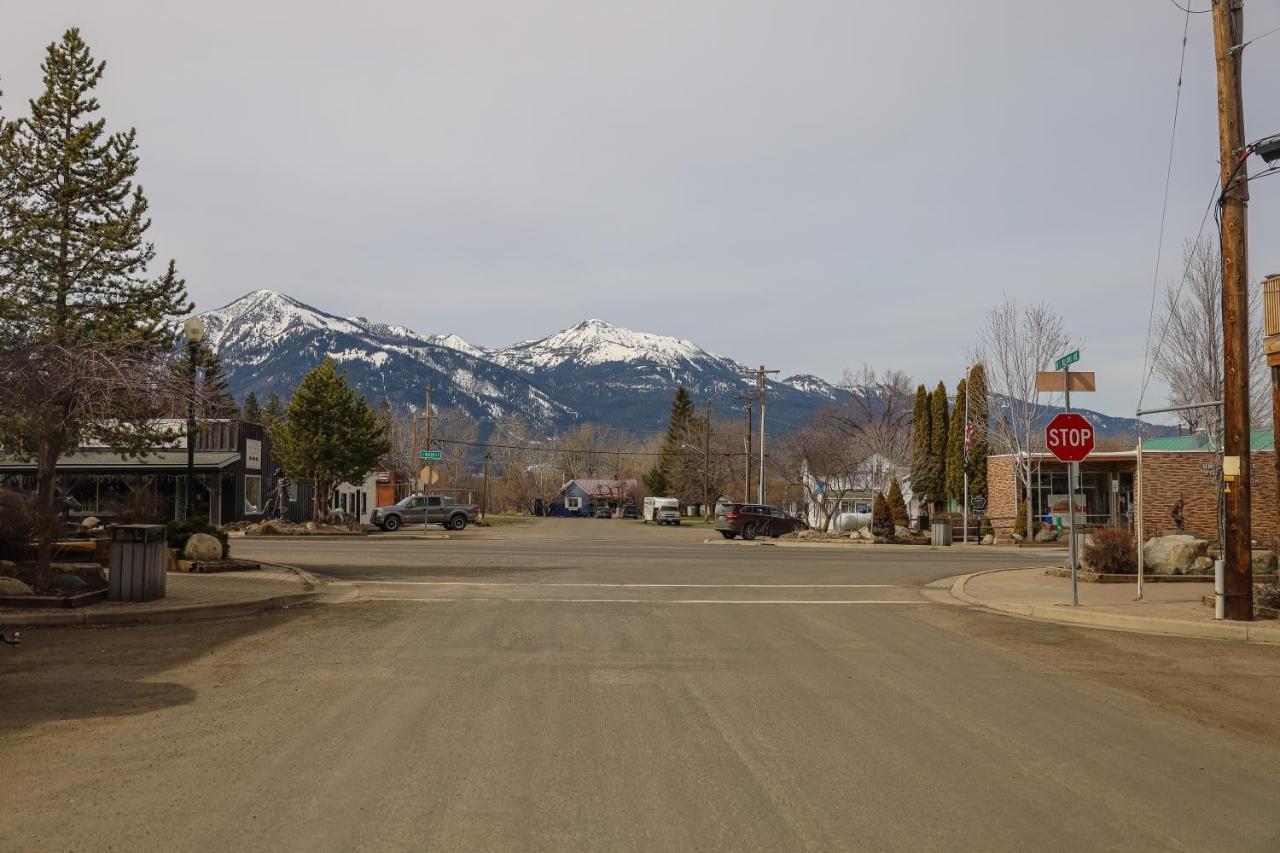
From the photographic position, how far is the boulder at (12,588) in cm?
1333

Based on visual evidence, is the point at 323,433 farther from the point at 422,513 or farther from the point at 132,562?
the point at 132,562

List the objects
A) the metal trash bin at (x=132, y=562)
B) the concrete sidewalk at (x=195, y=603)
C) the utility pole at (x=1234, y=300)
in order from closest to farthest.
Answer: the concrete sidewalk at (x=195, y=603)
the utility pole at (x=1234, y=300)
the metal trash bin at (x=132, y=562)

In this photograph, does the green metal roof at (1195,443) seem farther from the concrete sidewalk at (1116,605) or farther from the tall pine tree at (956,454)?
the concrete sidewalk at (1116,605)

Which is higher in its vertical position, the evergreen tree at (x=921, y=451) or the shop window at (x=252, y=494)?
the evergreen tree at (x=921, y=451)

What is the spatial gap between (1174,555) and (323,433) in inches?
1280

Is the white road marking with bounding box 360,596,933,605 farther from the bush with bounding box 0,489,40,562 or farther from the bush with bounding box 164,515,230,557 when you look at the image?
the bush with bounding box 164,515,230,557

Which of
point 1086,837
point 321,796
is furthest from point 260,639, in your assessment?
point 1086,837

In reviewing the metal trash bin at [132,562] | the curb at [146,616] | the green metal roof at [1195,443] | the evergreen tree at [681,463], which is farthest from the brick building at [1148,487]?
the evergreen tree at [681,463]

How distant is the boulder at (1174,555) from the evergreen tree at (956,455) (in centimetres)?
3374

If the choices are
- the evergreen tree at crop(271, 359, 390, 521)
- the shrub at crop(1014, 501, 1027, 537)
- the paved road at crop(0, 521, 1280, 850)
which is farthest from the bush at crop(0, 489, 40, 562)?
the shrub at crop(1014, 501, 1027, 537)

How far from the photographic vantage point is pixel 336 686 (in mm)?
8945

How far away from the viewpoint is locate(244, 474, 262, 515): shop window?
46.0 m

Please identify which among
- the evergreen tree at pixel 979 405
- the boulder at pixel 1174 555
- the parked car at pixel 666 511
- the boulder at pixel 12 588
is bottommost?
the parked car at pixel 666 511

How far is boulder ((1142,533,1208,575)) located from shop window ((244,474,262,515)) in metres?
38.4
